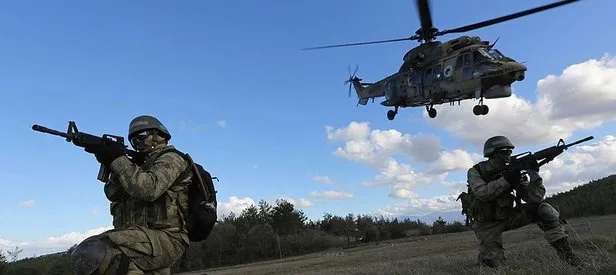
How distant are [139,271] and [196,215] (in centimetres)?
67

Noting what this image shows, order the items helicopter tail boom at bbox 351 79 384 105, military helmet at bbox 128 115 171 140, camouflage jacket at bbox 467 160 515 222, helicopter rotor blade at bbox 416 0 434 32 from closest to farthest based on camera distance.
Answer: military helmet at bbox 128 115 171 140, camouflage jacket at bbox 467 160 515 222, helicopter rotor blade at bbox 416 0 434 32, helicopter tail boom at bbox 351 79 384 105

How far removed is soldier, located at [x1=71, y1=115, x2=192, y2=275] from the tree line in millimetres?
32609

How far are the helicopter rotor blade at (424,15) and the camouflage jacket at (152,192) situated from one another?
13701mm

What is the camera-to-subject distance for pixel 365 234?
51188mm

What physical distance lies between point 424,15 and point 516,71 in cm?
420

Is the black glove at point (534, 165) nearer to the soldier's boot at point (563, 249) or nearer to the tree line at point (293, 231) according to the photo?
the soldier's boot at point (563, 249)

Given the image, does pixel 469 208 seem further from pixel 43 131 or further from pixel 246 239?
pixel 246 239

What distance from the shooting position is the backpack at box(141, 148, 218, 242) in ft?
15.6

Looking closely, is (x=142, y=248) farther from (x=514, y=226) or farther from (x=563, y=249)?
(x=514, y=226)

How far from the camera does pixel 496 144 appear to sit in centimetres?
835

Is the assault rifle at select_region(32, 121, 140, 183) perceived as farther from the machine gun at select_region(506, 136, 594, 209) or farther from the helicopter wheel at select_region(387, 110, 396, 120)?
the helicopter wheel at select_region(387, 110, 396, 120)

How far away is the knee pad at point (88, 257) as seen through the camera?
4.07 m

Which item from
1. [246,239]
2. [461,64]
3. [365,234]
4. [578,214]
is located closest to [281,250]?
[246,239]

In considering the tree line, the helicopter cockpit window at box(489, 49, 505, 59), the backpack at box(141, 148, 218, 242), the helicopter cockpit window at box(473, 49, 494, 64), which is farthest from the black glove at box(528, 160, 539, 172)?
the tree line
